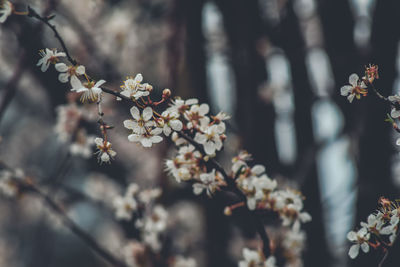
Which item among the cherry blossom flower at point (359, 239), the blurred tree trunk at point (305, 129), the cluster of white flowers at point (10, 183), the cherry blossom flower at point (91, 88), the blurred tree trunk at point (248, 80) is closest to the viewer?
the cherry blossom flower at point (91, 88)

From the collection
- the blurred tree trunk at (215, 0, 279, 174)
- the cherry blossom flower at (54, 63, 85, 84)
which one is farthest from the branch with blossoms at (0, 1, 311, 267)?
the blurred tree trunk at (215, 0, 279, 174)

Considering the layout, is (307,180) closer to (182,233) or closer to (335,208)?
(335,208)

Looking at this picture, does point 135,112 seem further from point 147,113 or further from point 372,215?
point 372,215

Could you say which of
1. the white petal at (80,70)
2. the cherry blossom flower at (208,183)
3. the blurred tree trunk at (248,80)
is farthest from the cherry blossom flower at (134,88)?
the blurred tree trunk at (248,80)

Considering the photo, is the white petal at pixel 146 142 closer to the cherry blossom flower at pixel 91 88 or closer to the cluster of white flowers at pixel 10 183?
the cherry blossom flower at pixel 91 88

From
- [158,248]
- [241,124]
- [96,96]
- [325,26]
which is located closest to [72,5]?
[241,124]

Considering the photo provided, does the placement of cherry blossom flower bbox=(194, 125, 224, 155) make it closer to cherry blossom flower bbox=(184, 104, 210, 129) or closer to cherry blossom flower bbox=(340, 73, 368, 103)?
cherry blossom flower bbox=(184, 104, 210, 129)
